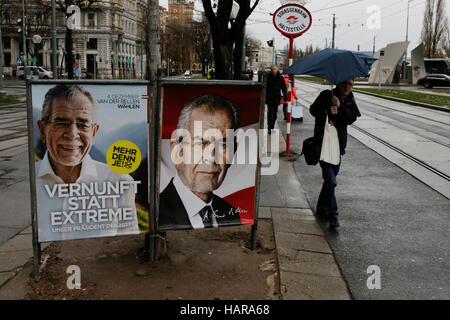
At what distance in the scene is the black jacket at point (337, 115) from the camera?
19.0 ft

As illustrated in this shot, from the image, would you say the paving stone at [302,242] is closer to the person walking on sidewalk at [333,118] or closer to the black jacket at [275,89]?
the person walking on sidewalk at [333,118]

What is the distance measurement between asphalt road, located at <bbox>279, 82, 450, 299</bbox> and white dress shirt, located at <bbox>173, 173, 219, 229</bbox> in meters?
1.37

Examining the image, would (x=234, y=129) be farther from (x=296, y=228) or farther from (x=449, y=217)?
(x=449, y=217)

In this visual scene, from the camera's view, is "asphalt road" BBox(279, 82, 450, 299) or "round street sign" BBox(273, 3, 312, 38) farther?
"round street sign" BBox(273, 3, 312, 38)

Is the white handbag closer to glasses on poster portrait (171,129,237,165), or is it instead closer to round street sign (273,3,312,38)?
glasses on poster portrait (171,129,237,165)

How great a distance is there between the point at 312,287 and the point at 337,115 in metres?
2.45

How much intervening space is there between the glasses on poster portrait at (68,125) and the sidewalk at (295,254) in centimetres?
132

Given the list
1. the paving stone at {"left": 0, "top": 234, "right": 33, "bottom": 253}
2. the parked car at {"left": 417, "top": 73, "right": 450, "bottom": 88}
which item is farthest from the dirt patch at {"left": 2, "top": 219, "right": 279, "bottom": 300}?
the parked car at {"left": 417, "top": 73, "right": 450, "bottom": 88}

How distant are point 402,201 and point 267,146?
16.6 ft

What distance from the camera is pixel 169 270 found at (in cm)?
436

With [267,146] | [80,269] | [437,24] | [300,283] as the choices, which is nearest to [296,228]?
[300,283]

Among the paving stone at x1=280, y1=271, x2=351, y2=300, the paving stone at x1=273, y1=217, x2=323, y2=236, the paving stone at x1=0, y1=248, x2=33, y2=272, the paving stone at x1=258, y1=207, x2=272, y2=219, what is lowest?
the paving stone at x1=280, y1=271, x2=351, y2=300

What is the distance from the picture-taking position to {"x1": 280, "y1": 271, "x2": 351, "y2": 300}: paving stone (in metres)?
3.86

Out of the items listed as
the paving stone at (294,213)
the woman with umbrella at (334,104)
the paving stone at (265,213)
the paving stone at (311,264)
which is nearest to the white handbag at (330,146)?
the woman with umbrella at (334,104)
